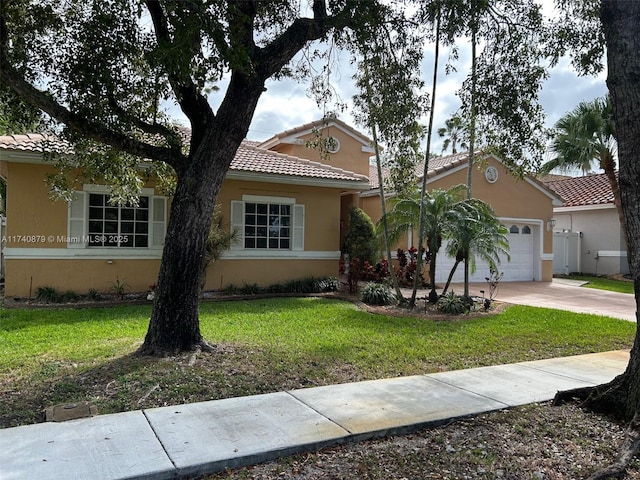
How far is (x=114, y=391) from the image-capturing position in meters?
5.11

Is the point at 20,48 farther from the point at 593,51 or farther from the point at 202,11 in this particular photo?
the point at 593,51

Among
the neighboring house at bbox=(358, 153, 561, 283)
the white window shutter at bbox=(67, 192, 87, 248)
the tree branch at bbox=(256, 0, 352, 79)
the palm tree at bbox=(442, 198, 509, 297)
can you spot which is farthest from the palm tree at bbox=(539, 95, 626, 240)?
the white window shutter at bbox=(67, 192, 87, 248)

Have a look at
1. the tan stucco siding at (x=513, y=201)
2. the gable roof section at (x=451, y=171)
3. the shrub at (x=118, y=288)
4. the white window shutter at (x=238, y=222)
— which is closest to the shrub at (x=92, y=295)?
the shrub at (x=118, y=288)

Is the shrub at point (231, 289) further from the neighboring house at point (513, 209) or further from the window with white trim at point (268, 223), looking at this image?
the neighboring house at point (513, 209)

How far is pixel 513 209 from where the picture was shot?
18750 millimetres

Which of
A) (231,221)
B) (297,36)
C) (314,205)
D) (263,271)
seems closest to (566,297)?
(314,205)

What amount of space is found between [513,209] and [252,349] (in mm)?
14877

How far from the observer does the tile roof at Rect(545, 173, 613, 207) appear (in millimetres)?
22247

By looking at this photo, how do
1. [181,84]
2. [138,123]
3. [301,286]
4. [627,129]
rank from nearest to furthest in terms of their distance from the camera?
[627,129]
[181,84]
[138,123]
[301,286]

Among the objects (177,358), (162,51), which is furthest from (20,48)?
(177,358)

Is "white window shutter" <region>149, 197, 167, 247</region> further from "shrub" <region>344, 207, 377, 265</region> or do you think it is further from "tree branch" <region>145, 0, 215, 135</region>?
"tree branch" <region>145, 0, 215, 135</region>

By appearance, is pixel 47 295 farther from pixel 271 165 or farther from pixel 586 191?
pixel 586 191

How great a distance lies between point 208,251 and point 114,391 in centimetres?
726

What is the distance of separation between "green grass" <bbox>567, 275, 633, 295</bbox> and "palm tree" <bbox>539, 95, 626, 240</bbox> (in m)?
3.09
